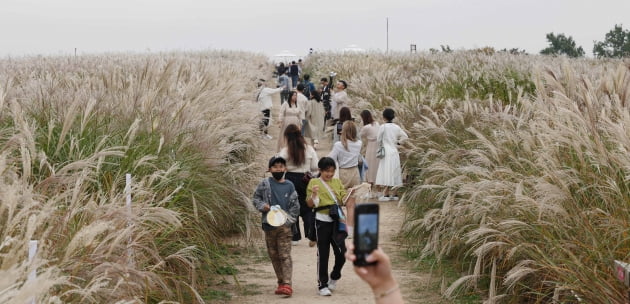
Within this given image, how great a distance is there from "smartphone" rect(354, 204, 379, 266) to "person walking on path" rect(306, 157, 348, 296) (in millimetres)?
5941

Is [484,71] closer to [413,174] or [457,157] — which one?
[413,174]

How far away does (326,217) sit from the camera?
8727mm

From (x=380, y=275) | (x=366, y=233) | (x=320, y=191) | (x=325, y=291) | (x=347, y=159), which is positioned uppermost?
(x=366, y=233)

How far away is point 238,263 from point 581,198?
423 cm

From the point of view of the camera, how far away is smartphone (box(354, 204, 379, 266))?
259 cm

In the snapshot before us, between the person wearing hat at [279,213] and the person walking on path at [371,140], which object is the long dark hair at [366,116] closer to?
the person walking on path at [371,140]

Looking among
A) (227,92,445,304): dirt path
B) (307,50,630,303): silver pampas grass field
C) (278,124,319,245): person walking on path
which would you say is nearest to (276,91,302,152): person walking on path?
(227,92,445,304): dirt path

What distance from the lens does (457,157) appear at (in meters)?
10.2

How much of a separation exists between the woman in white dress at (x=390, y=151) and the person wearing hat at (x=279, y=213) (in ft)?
17.5

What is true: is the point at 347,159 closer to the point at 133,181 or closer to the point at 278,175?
the point at 278,175

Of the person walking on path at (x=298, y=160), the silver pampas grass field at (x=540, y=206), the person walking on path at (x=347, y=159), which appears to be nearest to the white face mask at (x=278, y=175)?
the person walking on path at (x=298, y=160)

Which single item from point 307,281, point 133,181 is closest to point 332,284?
point 307,281

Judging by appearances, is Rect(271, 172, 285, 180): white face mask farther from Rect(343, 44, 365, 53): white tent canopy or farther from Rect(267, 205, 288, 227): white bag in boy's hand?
Rect(343, 44, 365, 53): white tent canopy

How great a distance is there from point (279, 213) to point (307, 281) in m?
1.25
